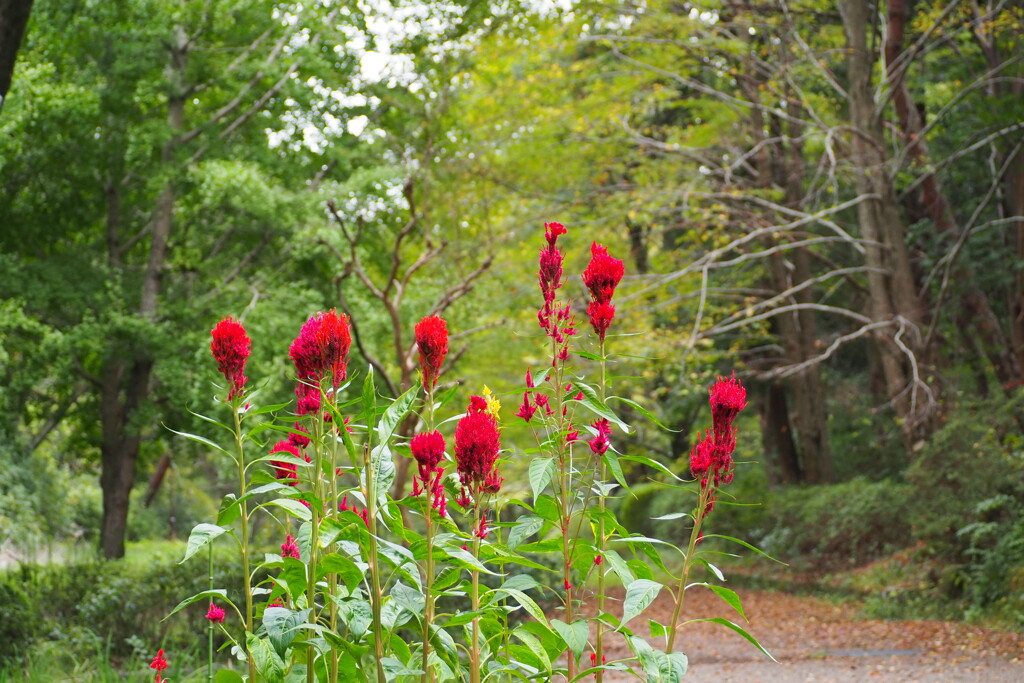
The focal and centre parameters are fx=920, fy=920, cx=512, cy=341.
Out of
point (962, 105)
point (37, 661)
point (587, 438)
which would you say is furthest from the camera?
point (962, 105)

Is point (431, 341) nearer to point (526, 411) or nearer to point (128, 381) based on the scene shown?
point (526, 411)

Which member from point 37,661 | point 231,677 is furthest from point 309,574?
point 37,661

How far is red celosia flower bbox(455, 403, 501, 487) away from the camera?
1.89 meters

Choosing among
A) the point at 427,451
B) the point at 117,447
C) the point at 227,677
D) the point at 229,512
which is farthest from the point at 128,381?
the point at 427,451

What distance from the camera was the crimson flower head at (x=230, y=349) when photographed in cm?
220

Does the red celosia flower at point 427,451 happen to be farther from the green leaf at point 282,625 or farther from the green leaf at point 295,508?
the green leaf at point 282,625

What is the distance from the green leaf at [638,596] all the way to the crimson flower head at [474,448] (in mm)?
411

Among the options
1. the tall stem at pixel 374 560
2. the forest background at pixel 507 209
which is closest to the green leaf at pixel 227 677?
the tall stem at pixel 374 560

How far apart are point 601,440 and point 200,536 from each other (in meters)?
0.95

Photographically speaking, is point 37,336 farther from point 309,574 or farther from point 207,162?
point 309,574

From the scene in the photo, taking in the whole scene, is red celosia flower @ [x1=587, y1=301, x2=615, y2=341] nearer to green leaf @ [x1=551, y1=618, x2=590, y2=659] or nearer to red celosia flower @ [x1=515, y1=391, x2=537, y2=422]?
red celosia flower @ [x1=515, y1=391, x2=537, y2=422]

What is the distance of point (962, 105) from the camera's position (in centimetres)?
1291

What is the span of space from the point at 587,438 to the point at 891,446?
50.2ft

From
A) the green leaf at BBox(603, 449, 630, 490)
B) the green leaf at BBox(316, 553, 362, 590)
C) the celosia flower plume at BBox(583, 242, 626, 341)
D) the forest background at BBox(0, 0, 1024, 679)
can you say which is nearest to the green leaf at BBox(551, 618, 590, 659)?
the green leaf at BBox(603, 449, 630, 490)
